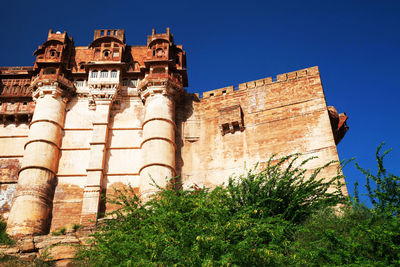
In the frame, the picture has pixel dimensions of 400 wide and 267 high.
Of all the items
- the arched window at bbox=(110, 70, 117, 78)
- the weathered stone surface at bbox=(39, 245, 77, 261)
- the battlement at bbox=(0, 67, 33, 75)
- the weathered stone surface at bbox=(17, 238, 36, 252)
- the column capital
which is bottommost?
the weathered stone surface at bbox=(39, 245, 77, 261)

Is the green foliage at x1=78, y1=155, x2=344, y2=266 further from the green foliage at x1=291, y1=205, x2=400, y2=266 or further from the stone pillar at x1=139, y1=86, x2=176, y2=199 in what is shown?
the stone pillar at x1=139, y1=86, x2=176, y2=199

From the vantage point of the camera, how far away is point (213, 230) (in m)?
8.76

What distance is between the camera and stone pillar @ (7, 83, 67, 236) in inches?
560

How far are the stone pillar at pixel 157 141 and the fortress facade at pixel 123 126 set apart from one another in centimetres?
4

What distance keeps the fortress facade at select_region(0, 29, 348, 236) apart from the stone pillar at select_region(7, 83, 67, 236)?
34 mm

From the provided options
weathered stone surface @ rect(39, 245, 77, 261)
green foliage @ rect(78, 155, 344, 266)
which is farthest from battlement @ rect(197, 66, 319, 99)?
weathered stone surface @ rect(39, 245, 77, 261)

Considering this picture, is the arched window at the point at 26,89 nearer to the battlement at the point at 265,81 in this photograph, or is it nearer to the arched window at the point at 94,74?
the arched window at the point at 94,74

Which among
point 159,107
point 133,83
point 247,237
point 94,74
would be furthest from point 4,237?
point 247,237

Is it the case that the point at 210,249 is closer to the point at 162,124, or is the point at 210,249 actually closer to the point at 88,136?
the point at 162,124

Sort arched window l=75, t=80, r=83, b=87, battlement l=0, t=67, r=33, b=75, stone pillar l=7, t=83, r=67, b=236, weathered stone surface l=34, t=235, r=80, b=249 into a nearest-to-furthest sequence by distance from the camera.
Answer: weathered stone surface l=34, t=235, r=80, b=249 → stone pillar l=7, t=83, r=67, b=236 → arched window l=75, t=80, r=83, b=87 → battlement l=0, t=67, r=33, b=75

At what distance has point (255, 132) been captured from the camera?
Answer: 16562mm

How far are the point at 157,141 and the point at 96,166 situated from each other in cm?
223

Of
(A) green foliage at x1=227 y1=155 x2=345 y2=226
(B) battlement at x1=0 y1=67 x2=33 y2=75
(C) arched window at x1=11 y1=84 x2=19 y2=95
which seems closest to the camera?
(A) green foliage at x1=227 y1=155 x2=345 y2=226

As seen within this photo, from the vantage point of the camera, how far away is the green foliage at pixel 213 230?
328 inches
